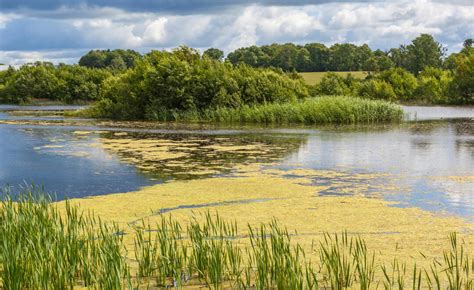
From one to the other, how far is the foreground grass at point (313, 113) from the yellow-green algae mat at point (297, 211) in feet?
69.8

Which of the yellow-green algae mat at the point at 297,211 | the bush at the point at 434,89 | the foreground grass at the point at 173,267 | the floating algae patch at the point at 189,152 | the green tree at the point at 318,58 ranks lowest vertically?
the yellow-green algae mat at the point at 297,211

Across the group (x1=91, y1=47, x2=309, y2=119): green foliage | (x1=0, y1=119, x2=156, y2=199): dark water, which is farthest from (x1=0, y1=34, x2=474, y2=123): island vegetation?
(x1=0, y1=119, x2=156, y2=199): dark water

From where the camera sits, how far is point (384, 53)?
109062mm

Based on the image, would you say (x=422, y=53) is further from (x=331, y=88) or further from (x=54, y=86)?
(x=54, y=86)

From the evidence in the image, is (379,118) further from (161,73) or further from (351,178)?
(351,178)

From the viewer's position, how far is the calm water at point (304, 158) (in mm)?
13977

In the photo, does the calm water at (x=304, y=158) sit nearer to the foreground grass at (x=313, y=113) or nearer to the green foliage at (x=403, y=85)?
the foreground grass at (x=313, y=113)

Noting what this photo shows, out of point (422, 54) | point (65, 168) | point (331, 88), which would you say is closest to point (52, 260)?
point (65, 168)

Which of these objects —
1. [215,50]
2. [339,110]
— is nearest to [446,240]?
[339,110]

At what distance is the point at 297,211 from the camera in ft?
37.1

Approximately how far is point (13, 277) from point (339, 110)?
31.0 meters

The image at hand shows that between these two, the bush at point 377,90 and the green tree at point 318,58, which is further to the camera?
the green tree at point 318,58

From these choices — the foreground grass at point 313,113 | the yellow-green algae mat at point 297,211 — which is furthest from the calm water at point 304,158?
the foreground grass at point 313,113

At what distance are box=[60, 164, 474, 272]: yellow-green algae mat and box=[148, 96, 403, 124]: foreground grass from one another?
69.8 ft
